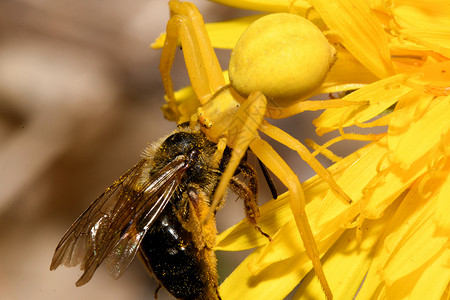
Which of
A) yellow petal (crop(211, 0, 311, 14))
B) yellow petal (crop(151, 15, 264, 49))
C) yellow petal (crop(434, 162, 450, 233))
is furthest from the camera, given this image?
yellow petal (crop(151, 15, 264, 49))

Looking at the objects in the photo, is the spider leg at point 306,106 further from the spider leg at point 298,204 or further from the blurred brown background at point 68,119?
the blurred brown background at point 68,119

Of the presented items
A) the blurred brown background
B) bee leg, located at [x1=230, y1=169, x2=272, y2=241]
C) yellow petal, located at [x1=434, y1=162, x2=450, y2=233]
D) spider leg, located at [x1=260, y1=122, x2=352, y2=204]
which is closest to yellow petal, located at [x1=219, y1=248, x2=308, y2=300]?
bee leg, located at [x1=230, y1=169, x2=272, y2=241]

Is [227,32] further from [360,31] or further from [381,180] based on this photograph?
[381,180]

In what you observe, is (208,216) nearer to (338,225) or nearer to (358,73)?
(338,225)

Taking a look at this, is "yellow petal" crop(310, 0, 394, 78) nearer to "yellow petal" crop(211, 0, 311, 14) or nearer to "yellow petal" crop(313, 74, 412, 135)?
"yellow petal" crop(313, 74, 412, 135)

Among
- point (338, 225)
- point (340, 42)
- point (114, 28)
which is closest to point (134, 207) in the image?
point (338, 225)

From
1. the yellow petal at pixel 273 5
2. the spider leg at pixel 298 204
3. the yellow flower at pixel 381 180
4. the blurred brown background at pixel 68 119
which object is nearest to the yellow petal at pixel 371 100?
the yellow flower at pixel 381 180
